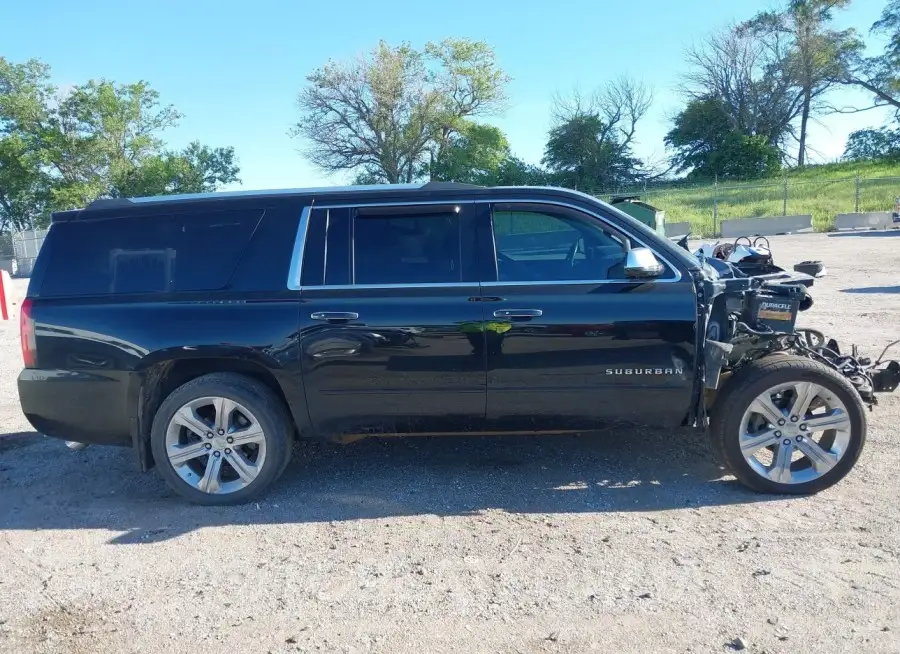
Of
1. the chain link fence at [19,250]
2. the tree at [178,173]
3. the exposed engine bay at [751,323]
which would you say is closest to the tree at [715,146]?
the tree at [178,173]

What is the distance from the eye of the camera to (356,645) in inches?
115

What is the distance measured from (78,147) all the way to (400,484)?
46.3 metres

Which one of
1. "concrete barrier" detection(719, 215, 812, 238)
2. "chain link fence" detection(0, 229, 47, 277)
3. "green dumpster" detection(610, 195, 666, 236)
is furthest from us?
"chain link fence" detection(0, 229, 47, 277)

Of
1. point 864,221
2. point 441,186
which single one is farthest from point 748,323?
point 864,221

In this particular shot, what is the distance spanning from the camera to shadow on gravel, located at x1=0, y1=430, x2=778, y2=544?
4180mm

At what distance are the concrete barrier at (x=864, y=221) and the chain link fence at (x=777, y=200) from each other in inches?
17.9

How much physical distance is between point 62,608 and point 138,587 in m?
0.33

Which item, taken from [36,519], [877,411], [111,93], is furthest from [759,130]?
[36,519]

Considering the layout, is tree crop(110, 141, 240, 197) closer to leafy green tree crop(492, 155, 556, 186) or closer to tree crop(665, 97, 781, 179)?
leafy green tree crop(492, 155, 556, 186)

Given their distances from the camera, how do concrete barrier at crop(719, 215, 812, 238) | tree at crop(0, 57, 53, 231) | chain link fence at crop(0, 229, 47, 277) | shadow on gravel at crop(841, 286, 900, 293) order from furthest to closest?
1. tree at crop(0, 57, 53, 231)
2. chain link fence at crop(0, 229, 47, 277)
3. concrete barrier at crop(719, 215, 812, 238)
4. shadow on gravel at crop(841, 286, 900, 293)

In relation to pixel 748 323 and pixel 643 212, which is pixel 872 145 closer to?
pixel 643 212

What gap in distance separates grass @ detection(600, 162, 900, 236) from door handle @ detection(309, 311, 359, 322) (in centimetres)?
2816

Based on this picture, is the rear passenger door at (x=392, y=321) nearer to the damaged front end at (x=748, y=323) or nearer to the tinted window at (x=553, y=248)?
the tinted window at (x=553, y=248)

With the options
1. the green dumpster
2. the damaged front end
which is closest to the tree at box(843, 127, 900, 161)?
the green dumpster
